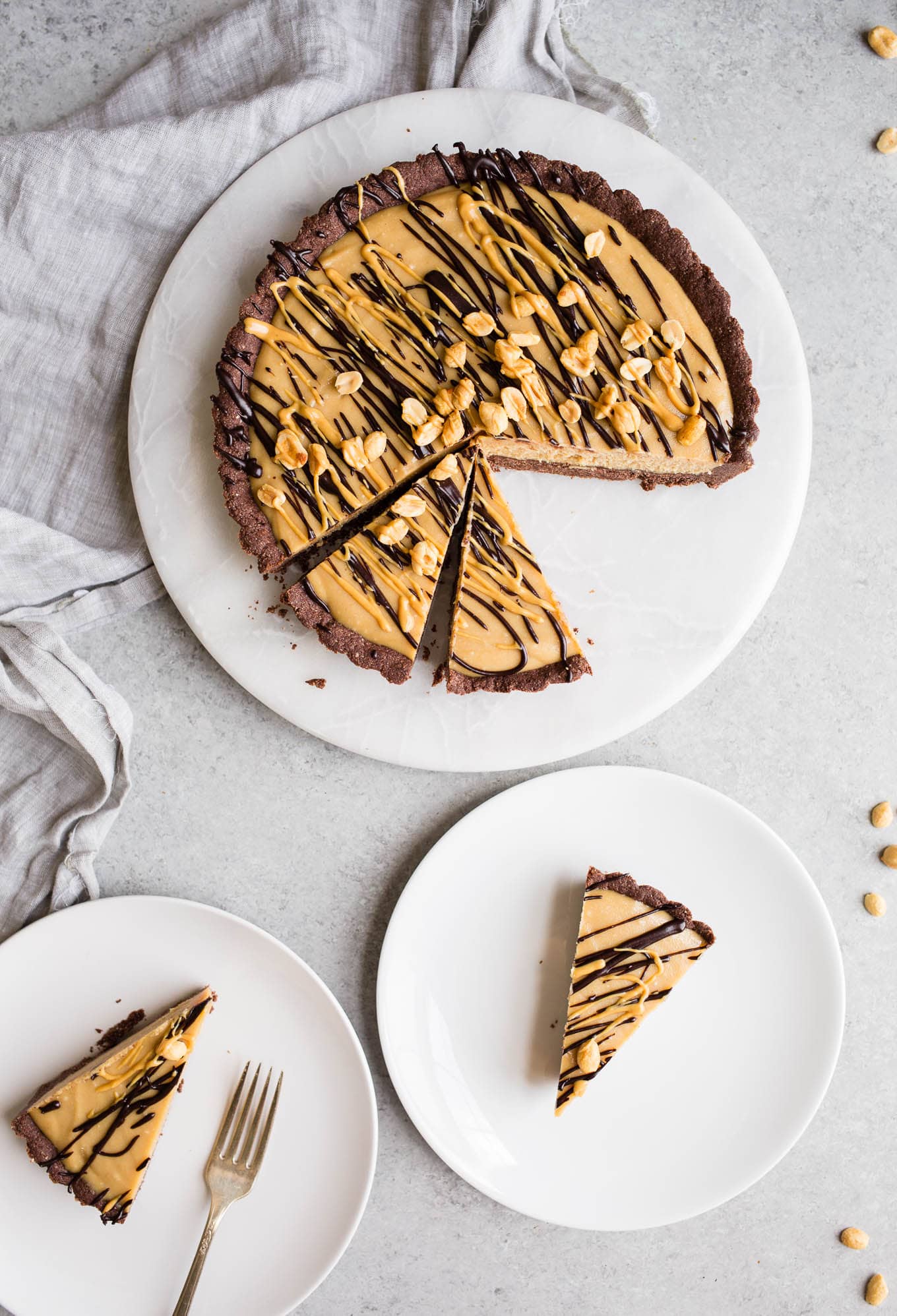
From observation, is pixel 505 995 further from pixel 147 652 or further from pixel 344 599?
pixel 147 652

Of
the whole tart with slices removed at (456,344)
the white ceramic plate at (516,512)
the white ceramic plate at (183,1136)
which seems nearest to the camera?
the whole tart with slices removed at (456,344)

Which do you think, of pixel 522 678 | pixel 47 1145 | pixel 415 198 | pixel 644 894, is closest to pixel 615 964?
pixel 644 894

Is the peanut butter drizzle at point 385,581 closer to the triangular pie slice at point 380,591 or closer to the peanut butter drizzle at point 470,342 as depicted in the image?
the triangular pie slice at point 380,591

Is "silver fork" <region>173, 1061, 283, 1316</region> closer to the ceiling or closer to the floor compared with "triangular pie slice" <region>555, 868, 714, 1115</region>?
closer to the floor

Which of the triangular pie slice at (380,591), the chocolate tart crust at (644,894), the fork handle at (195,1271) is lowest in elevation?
the fork handle at (195,1271)

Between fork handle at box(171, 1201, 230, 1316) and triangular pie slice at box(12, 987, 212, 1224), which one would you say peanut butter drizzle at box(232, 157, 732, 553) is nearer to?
triangular pie slice at box(12, 987, 212, 1224)

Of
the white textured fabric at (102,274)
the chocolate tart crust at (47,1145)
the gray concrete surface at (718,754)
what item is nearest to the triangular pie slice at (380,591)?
the gray concrete surface at (718,754)

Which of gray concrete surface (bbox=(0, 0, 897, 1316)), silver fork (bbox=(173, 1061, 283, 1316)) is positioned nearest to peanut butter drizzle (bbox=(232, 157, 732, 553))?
gray concrete surface (bbox=(0, 0, 897, 1316))
